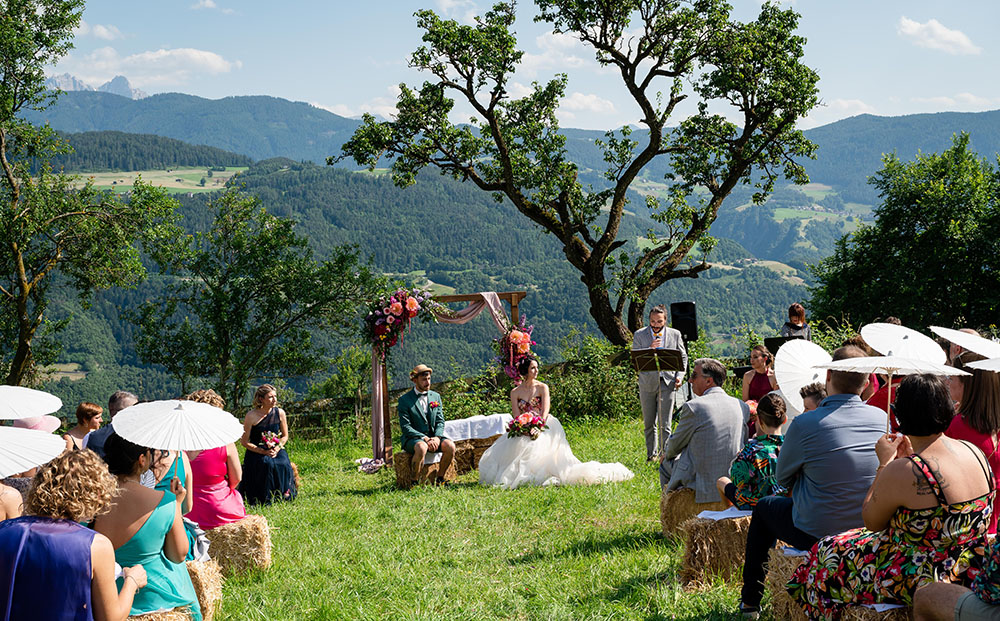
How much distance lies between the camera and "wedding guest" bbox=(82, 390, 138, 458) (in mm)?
5695

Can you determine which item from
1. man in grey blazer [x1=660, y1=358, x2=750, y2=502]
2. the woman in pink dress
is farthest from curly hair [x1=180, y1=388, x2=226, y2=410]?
man in grey blazer [x1=660, y1=358, x2=750, y2=502]

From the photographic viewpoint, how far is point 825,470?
419cm

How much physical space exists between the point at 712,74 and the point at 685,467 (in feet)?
42.4

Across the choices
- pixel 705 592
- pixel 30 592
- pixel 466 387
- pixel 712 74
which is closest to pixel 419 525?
pixel 705 592

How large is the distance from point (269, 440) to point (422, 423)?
1849 mm

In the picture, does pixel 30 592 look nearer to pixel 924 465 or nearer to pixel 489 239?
pixel 924 465

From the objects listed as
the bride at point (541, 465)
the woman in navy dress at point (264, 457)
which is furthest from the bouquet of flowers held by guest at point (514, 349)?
the woman in navy dress at point (264, 457)

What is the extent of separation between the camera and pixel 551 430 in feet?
31.1

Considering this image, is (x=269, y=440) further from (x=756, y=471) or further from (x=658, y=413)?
(x=756, y=471)

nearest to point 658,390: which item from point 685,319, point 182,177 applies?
point 685,319

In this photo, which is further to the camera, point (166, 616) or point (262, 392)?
point (262, 392)

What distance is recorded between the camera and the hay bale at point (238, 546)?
5730 mm

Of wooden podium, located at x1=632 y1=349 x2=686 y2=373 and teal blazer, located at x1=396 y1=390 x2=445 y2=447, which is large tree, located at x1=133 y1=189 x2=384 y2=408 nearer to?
teal blazer, located at x1=396 y1=390 x2=445 y2=447

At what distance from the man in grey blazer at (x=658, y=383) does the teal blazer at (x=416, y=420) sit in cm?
255
